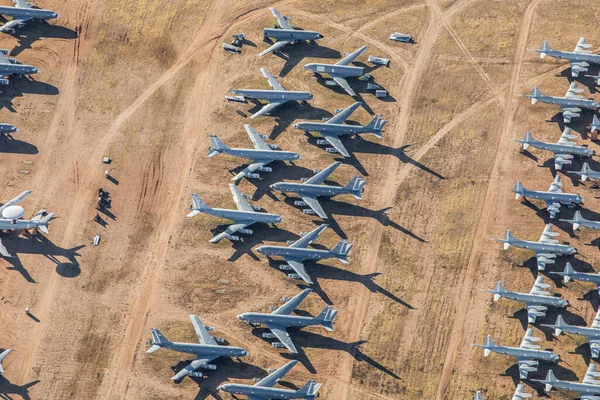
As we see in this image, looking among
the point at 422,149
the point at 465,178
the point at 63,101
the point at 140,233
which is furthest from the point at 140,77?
the point at 465,178

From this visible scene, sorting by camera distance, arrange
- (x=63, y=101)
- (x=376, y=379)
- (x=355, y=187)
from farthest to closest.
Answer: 1. (x=63, y=101)
2. (x=355, y=187)
3. (x=376, y=379)

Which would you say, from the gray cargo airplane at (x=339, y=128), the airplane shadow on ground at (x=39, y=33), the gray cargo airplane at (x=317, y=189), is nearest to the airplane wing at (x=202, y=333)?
the gray cargo airplane at (x=317, y=189)

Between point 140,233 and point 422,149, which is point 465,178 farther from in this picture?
point 140,233

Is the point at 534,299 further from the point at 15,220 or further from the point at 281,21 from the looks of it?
the point at 15,220

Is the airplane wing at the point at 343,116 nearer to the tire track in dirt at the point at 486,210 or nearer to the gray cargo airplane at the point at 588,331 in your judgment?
the tire track in dirt at the point at 486,210

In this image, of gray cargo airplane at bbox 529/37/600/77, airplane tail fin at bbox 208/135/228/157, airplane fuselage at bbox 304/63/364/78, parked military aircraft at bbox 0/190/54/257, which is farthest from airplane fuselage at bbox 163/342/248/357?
gray cargo airplane at bbox 529/37/600/77

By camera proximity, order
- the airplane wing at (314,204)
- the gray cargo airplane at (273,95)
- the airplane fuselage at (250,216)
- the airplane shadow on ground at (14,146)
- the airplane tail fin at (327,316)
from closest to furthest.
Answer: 1. the airplane tail fin at (327,316)
2. the airplane fuselage at (250,216)
3. the airplane wing at (314,204)
4. the airplane shadow on ground at (14,146)
5. the gray cargo airplane at (273,95)
